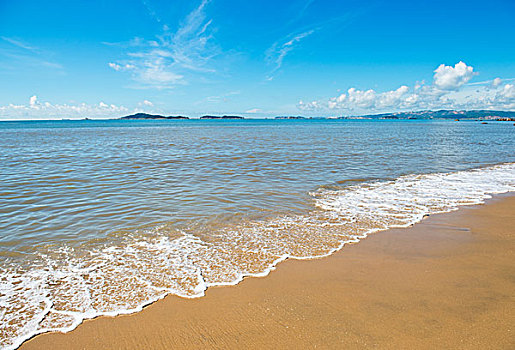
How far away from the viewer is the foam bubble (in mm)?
3904

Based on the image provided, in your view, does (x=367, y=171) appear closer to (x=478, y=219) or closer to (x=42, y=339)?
(x=478, y=219)

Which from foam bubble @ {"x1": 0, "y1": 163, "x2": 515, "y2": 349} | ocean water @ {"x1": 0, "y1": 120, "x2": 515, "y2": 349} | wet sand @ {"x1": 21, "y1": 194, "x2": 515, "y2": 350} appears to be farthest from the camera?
ocean water @ {"x1": 0, "y1": 120, "x2": 515, "y2": 349}

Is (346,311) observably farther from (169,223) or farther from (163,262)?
(169,223)

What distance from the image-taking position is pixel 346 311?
378 centimetres

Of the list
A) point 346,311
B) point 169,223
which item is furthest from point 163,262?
point 346,311

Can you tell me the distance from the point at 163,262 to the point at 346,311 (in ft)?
10.6

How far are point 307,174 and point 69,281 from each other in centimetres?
1051

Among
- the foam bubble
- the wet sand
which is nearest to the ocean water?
the foam bubble

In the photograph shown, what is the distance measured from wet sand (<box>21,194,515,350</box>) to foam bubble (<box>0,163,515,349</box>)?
0.28 metres

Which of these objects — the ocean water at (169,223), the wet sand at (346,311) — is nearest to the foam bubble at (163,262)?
A: the ocean water at (169,223)

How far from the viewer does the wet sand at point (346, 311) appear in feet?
10.8

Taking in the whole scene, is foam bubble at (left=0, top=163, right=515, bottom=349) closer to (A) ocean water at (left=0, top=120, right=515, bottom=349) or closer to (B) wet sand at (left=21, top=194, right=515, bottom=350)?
(A) ocean water at (left=0, top=120, right=515, bottom=349)

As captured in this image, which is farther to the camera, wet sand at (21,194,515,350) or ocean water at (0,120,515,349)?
ocean water at (0,120,515,349)

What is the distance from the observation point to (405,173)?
13984mm
